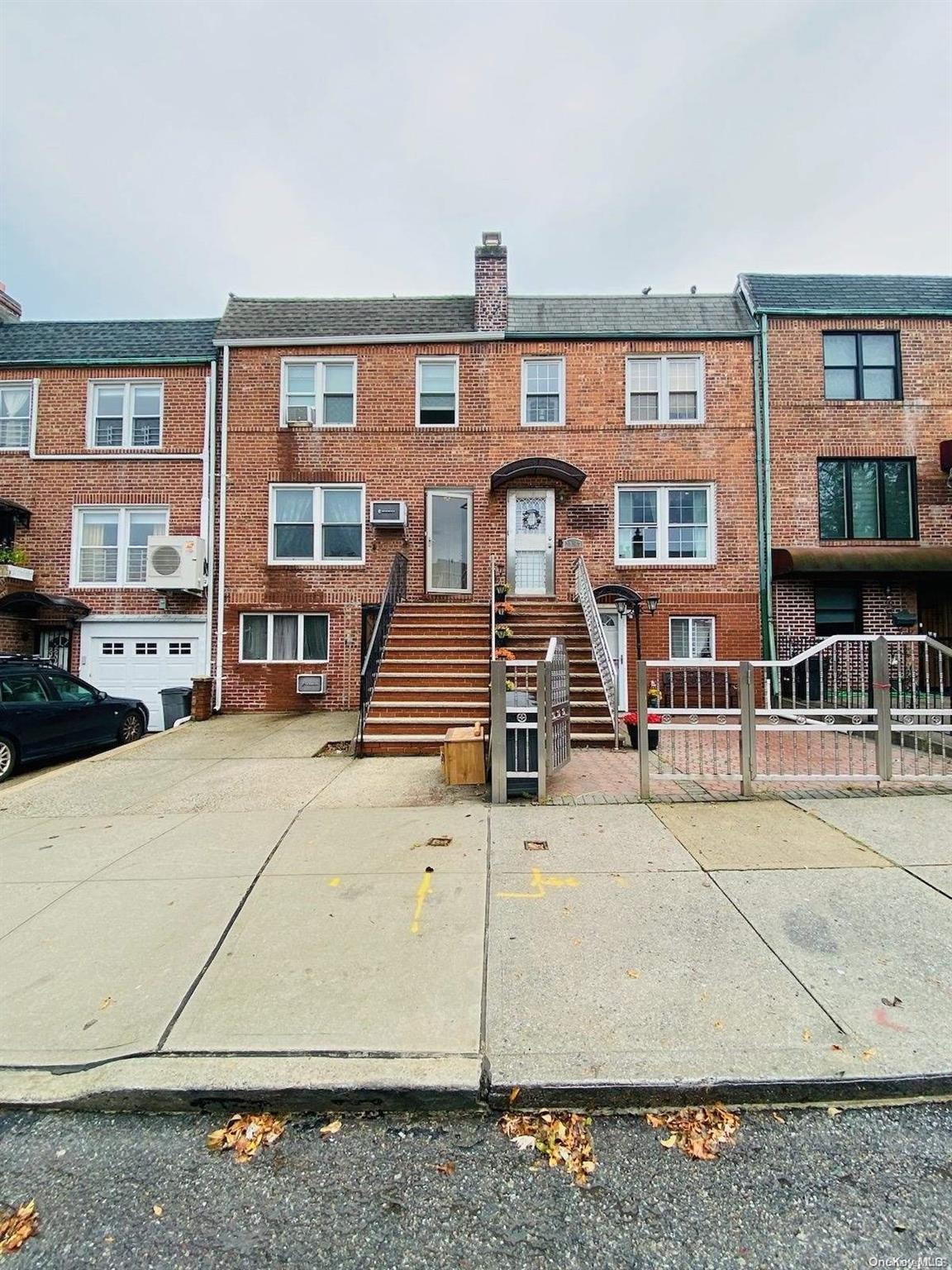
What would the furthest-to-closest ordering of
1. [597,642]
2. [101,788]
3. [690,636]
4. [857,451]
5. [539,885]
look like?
1. [690,636]
2. [857,451]
3. [597,642]
4. [101,788]
5. [539,885]

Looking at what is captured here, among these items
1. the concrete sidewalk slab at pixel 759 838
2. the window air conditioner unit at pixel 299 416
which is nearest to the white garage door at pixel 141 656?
the window air conditioner unit at pixel 299 416

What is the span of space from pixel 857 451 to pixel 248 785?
43.4 ft

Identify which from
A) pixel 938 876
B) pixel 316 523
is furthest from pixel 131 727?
pixel 938 876

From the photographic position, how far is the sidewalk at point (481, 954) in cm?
231

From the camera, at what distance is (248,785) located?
647 centimetres

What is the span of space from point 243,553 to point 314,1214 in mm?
12127

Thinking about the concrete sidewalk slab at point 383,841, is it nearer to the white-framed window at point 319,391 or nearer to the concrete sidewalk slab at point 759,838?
the concrete sidewalk slab at point 759,838

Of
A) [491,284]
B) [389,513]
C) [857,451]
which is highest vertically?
[491,284]

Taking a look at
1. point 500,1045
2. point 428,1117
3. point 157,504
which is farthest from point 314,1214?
point 157,504

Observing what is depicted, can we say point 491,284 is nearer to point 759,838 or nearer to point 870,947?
Answer: point 759,838

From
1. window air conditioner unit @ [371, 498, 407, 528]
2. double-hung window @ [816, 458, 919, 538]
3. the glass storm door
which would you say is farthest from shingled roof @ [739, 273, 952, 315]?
window air conditioner unit @ [371, 498, 407, 528]

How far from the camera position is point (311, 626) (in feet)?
40.6

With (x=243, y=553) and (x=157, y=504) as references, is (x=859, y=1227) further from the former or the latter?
(x=157, y=504)

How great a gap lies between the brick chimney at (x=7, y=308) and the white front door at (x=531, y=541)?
12.9 m
